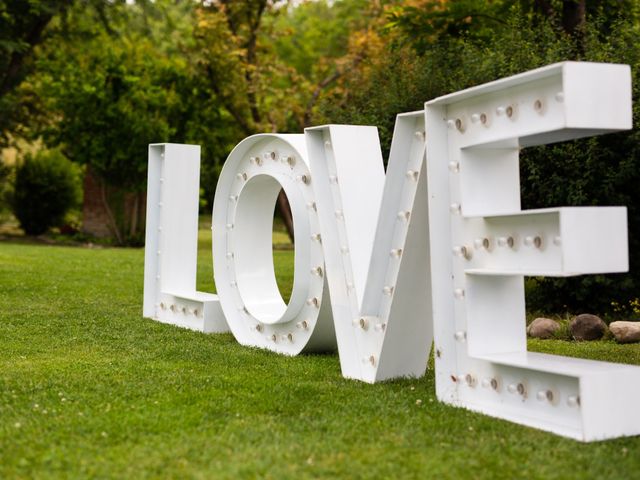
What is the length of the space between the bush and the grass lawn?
22.1m

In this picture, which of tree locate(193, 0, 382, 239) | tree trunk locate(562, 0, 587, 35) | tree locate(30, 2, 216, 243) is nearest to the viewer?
tree trunk locate(562, 0, 587, 35)

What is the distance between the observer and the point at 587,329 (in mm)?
7883

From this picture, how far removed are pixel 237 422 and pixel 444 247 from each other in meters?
1.59

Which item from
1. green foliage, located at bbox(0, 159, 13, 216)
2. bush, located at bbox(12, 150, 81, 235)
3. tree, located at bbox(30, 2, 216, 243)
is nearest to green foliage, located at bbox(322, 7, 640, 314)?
tree, located at bbox(30, 2, 216, 243)

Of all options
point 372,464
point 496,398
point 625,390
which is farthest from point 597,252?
point 372,464

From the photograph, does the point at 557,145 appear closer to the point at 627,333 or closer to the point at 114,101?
the point at 627,333

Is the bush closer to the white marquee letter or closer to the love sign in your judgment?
the love sign

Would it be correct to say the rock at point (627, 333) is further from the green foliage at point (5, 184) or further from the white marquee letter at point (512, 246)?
the green foliage at point (5, 184)

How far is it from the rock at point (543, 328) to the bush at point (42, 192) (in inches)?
912

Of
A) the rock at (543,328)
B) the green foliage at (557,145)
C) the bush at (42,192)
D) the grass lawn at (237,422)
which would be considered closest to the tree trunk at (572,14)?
the green foliage at (557,145)

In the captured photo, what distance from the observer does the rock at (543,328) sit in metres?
8.02

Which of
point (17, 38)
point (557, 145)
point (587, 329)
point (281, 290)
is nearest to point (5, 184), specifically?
point (17, 38)

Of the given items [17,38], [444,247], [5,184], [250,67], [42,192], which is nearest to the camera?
[444,247]

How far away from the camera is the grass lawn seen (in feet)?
12.5
